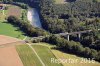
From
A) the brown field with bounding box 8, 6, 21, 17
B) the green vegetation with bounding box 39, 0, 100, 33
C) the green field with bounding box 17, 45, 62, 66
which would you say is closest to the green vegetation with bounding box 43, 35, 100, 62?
the green field with bounding box 17, 45, 62, 66

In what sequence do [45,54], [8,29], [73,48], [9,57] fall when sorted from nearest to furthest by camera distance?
1. [9,57]
2. [45,54]
3. [73,48]
4. [8,29]

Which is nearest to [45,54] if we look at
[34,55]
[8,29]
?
[34,55]

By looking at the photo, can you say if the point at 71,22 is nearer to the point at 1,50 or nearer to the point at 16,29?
the point at 16,29

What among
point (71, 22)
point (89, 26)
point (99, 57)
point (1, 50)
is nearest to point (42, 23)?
point (71, 22)

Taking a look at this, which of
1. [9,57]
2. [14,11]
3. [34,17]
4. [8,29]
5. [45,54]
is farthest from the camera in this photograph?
[14,11]

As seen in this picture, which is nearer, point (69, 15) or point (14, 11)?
point (69, 15)

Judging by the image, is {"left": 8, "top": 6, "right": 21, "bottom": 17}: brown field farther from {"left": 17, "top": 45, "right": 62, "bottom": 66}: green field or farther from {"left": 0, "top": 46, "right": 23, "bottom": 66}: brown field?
{"left": 0, "top": 46, "right": 23, "bottom": 66}: brown field

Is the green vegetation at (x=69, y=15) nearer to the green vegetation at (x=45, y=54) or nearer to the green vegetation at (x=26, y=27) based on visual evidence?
the green vegetation at (x=26, y=27)

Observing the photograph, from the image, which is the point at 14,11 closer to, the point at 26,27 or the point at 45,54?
the point at 26,27
